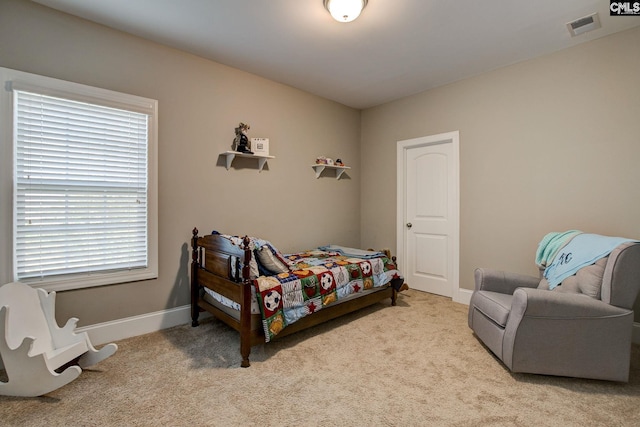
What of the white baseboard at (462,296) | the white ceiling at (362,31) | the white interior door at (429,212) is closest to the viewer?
the white ceiling at (362,31)

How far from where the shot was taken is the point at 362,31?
2539 millimetres

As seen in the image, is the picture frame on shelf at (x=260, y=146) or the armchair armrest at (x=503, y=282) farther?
the picture frame on shelf at (x=260, y=146)

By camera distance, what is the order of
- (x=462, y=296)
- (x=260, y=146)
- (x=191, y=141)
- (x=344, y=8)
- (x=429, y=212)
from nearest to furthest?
(x=344, y=8), (x=191, y=141), (x=260, y=146), (x=462, y=296), (x=429, y=212)

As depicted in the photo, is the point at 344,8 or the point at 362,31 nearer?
the point at 344,8

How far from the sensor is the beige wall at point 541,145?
101 inches

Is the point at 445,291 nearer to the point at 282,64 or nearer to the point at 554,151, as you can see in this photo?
the point at 554,151

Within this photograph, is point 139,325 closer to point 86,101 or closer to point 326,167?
point 86,101

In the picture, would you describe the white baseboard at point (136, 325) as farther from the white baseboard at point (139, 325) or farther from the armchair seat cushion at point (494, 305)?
the armchair seat cushion at point (494, 305)

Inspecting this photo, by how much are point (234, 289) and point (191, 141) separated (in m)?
1.55

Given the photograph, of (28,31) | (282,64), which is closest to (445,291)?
(282,64)

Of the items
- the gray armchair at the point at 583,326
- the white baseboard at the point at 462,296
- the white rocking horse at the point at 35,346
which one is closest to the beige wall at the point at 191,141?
the white rocking horse at the point at 35,346

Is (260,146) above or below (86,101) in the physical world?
below

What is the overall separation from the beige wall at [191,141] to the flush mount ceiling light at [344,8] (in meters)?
1.46

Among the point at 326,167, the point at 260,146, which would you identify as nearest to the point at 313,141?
the point at 326,167
